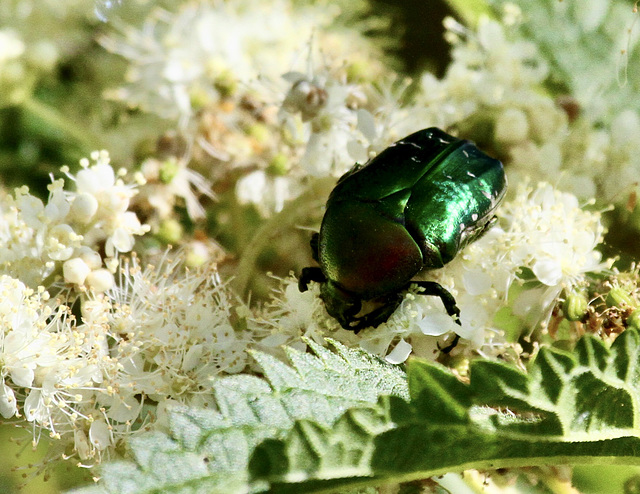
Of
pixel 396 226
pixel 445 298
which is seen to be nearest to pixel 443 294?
pixel 445 298

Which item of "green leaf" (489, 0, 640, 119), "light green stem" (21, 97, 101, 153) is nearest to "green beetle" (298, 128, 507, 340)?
"green leaf" (489, 0, 640, 119)

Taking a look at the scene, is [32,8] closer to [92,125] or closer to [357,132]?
[92,125]

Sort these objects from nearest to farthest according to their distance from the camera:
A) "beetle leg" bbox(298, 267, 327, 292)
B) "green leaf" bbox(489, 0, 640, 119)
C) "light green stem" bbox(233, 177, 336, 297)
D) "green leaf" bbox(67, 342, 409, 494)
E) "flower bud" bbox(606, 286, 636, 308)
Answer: "green leaf" bbox(67, 342, 409, 494), "flower bud" bbox(606, 286, 636, 308), "beetle leg" bbox(298, 267, 327, 292), "light green stem" bbox(233, 177, 336, 297), "green leaf" bbox(489, 0, 640, 119)

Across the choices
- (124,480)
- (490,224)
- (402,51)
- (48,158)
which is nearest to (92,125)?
(48,158)

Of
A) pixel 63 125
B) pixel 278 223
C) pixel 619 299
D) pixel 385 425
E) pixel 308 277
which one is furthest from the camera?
pixel 63 125

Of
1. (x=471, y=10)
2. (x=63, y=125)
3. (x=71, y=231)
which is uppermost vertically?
(x=471, y=10)

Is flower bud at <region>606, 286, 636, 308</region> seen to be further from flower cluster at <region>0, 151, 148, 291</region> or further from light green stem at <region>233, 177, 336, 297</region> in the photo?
flower cluster at <region>0, 151, 148, 291</region>

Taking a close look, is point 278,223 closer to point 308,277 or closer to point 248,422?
point 308,277
